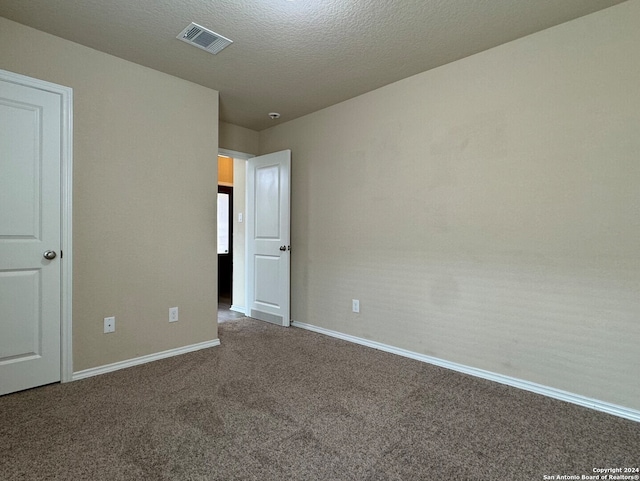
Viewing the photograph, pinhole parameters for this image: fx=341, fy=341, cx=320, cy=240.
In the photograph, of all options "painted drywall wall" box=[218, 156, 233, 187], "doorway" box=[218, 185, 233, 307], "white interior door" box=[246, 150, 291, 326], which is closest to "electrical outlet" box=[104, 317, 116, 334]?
"white interior door" box=[246, 150, 291, 326]

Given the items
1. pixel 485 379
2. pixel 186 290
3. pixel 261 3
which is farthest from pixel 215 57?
pixel 485 379

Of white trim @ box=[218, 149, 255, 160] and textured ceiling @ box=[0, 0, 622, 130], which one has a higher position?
textured ceiling @ box=[0, 0, 622, 130]

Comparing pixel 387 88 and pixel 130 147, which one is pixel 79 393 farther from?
pixel 387 88

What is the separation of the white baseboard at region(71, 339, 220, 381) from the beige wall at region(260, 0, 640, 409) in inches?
53.2

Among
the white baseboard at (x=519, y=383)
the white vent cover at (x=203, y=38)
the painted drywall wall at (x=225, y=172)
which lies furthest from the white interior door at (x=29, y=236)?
the painted drywall wall at (x=225, y=172)

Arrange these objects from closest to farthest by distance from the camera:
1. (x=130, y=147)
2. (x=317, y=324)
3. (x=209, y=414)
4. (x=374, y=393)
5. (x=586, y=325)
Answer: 1. (x=209, y=414)
2. (x=586, y=325)
3. (x=374, y=393)
4. (x=130, y=147)
5. (x=317, y=324)

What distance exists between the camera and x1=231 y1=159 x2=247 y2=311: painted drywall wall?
473cm

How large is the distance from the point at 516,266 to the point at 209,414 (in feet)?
7.41

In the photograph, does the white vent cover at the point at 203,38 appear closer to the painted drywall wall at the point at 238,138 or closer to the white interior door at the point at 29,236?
the white interior door at the point at 29,236

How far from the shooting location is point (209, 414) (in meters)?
2.01

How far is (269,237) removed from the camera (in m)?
4.15

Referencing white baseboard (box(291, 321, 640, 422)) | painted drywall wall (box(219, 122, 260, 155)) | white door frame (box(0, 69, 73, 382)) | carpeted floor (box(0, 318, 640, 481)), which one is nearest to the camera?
carpeted floor (box(0, 318, 640, 481))

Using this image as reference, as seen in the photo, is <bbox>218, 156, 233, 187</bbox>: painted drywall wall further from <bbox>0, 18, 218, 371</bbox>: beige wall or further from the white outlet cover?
the white outlet cover

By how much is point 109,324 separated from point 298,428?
Result: 68.8 inches
